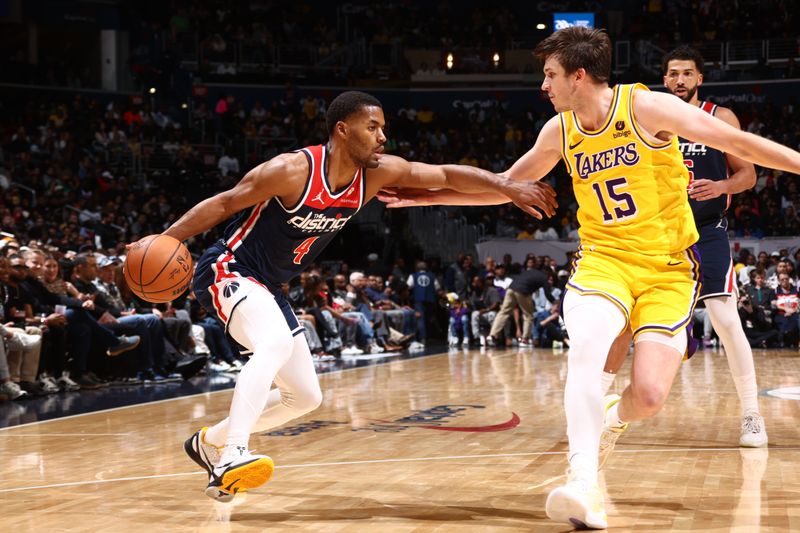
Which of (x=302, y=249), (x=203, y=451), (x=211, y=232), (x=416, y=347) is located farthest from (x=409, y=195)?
(x=211, y=232)

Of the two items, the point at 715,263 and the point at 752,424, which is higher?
the point at 715,263

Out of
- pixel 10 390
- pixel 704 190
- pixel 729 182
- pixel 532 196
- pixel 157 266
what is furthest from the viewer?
pixel 10 390

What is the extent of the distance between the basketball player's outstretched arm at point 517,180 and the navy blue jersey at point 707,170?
1637 millimetres

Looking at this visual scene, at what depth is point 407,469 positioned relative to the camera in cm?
561

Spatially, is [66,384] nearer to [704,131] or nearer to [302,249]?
[302,249]

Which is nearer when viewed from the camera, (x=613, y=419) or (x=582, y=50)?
(x=582, y=50)

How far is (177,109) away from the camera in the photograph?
2608cm

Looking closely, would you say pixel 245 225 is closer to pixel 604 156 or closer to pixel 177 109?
pixel 604 156

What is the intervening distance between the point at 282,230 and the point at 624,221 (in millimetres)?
1654

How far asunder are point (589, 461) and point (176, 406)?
5796 mm

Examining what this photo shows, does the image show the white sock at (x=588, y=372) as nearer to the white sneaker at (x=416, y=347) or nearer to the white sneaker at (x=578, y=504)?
the white sneaker at (x=578, y=504)

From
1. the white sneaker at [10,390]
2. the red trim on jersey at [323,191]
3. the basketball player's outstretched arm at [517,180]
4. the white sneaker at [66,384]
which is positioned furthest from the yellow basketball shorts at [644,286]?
the white sneaker at [66,384]

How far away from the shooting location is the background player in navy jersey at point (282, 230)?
15.2 feet

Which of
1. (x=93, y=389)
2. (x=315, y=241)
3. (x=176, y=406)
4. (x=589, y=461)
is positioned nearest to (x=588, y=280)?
(x=589, y=461)
